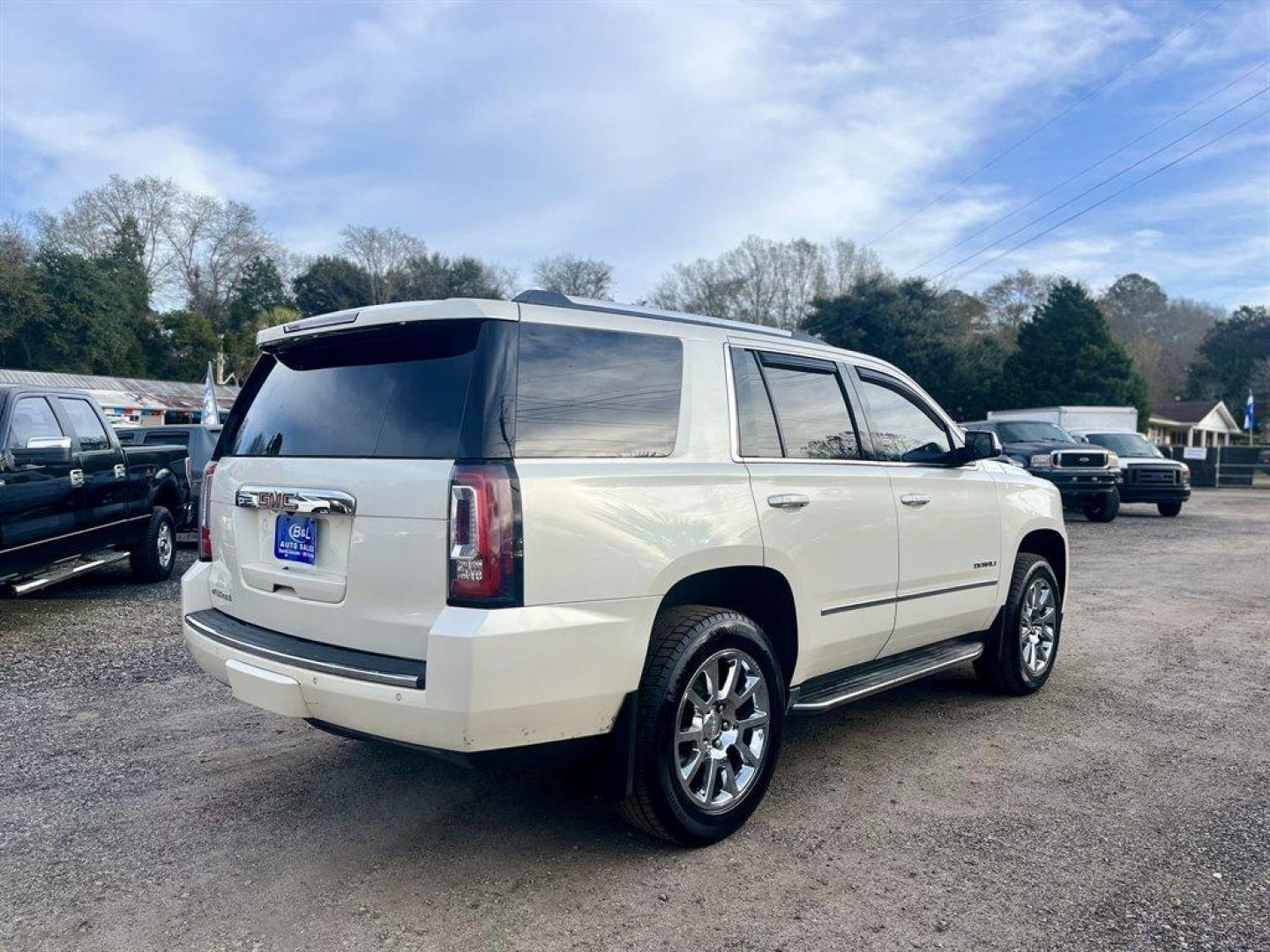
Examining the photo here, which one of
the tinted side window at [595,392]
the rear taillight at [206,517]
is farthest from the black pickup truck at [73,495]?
the tinted side window at [595,392]

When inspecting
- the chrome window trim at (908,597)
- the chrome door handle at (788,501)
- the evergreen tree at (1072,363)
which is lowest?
the chrome window trim at (908,597)

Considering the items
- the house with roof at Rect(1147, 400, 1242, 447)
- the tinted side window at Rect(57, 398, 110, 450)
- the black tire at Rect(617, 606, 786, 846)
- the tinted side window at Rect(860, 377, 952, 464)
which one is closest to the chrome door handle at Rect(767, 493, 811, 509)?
the black tire at Rect(617, 606, 786, 846)

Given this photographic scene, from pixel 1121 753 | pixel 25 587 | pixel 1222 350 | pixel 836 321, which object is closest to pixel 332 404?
pixel 1121 753

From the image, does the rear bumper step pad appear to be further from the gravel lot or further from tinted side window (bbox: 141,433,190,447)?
tinted side window (bbox: 141,433,190,447)

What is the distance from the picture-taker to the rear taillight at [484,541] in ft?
9.11

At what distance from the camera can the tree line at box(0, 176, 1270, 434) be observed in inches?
1705

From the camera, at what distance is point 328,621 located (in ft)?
10.2

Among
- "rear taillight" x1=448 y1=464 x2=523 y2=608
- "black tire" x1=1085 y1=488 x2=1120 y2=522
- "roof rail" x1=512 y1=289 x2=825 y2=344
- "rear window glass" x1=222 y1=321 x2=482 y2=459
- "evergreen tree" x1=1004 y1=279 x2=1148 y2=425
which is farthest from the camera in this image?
"evergreen tree" x1=1004 y1=279 x2=1148 y2=425

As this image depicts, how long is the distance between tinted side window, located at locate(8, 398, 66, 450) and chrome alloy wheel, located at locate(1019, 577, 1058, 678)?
7.36 m

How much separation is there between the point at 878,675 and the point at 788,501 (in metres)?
1.16

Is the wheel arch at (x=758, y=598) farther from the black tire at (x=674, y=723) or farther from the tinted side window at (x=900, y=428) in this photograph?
the tinted side window at (x=900, y=428)

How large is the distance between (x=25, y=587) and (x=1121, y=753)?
7.64 metres

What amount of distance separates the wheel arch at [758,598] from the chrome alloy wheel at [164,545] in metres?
7.81

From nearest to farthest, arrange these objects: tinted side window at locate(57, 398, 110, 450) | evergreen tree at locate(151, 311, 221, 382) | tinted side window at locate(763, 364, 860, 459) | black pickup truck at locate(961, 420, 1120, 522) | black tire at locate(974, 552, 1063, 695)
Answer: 1. tinted side window at locate(763, 364, 860, 459)
2. black tire at locate(974, 552, 1063, 695)
3. tinted side window at locate(57, 398, 110, 450)
4. black pickup truck at locate(961, 420, 1120, 522)
5. evergreen tree at locate(151, 311, 221, 382)
